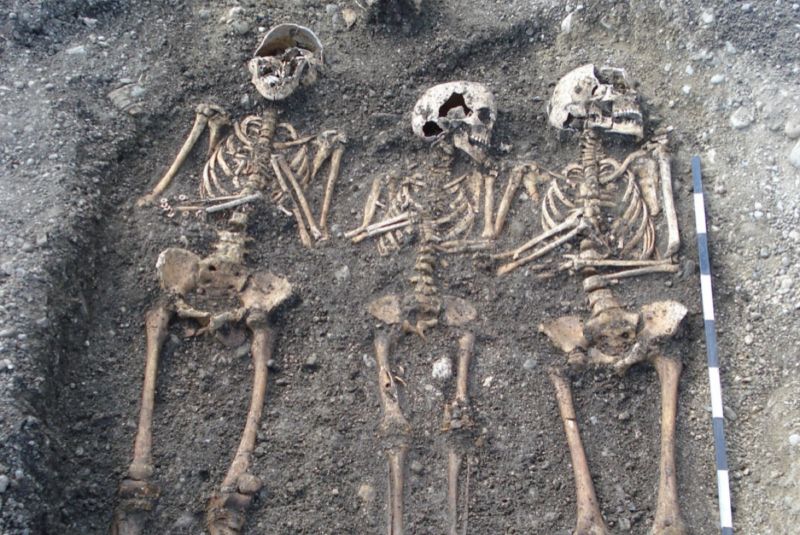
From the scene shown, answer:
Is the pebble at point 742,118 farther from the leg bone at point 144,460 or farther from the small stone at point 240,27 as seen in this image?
the leg bone at point 144,460

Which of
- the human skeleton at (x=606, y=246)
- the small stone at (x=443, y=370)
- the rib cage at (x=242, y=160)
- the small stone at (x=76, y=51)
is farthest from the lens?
the small stone at (x=76, y=51)

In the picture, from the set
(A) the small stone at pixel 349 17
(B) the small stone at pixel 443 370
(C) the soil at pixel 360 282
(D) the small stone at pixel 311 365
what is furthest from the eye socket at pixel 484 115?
(D) the small stone at pixel 311 365

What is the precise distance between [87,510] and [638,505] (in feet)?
9.28

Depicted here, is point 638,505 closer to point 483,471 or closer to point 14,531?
point 483,471

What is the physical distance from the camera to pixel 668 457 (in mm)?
4406

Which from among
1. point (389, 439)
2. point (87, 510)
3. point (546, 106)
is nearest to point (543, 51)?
point (546, 106)

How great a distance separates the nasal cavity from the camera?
18.2ft

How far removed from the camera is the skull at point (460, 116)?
5.46 meters

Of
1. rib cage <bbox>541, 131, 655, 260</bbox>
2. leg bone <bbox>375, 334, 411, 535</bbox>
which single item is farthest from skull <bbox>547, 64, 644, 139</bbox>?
leg bone <bbox>375, 334, 411, 535</bbox>

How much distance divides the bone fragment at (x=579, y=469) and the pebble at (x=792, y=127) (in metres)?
2.15

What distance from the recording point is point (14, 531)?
3771 mm

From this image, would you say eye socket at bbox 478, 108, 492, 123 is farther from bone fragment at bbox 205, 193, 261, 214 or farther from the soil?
bone fragment at bbox 205, 193, 261, 214

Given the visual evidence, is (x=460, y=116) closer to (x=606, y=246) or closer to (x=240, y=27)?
(x=606, y=246)

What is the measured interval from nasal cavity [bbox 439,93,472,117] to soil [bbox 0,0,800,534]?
0.29 m
